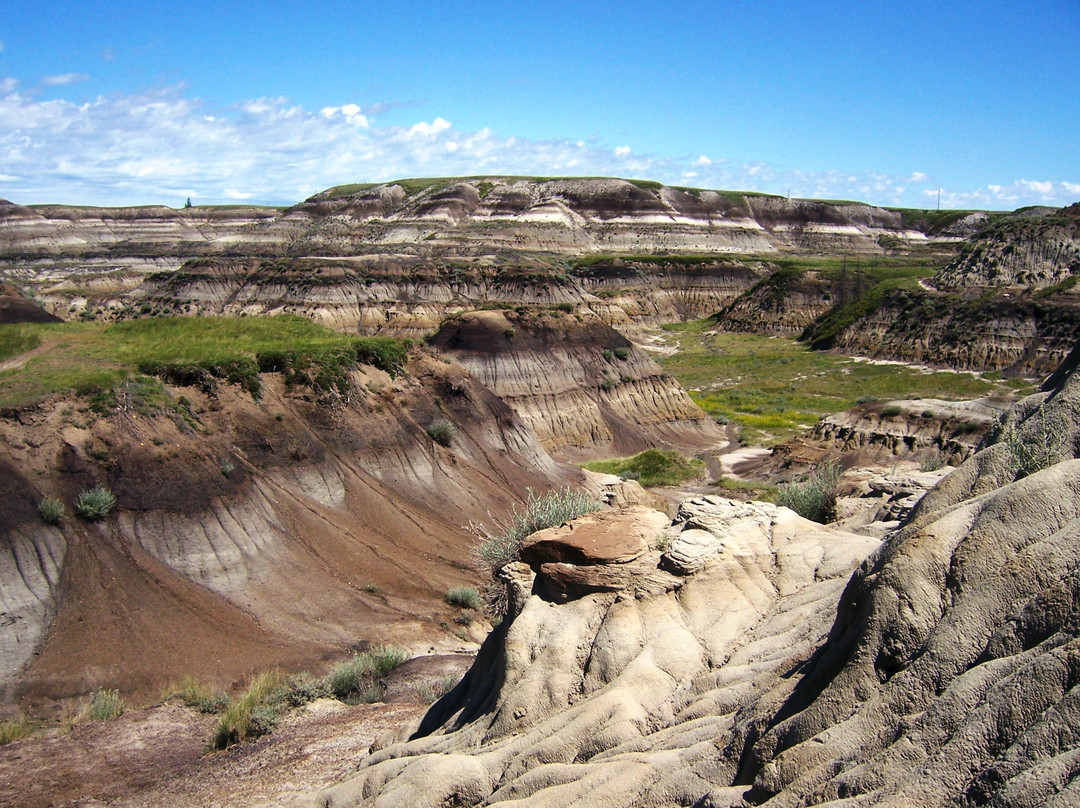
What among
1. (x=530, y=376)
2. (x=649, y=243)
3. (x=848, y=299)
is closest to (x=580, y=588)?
(x=530, y=376)

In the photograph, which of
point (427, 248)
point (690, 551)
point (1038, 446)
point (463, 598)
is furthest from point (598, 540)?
point (427, 248)

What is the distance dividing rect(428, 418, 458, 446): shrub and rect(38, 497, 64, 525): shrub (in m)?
12.2

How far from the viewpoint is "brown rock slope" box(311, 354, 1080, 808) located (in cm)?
468

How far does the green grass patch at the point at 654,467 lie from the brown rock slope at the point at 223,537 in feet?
34.4

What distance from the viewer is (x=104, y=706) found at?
13320mm

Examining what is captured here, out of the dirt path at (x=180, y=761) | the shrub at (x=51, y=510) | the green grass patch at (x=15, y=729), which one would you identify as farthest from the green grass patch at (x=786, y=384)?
the green grass patch at (x=15, y=729)

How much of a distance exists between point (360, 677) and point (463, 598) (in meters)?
5.59

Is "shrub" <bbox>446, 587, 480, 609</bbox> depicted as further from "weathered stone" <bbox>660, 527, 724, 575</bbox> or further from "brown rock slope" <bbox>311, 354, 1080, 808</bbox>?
"weathered stone" <bbox>660, 527, 724, 575</bbox>

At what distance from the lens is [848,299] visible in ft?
290

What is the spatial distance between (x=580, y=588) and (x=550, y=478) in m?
20.7

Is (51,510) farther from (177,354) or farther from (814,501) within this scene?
(814,501)

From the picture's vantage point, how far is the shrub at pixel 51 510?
16688 mm

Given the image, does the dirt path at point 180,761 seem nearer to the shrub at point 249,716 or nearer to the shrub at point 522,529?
the shrub at point 249,716

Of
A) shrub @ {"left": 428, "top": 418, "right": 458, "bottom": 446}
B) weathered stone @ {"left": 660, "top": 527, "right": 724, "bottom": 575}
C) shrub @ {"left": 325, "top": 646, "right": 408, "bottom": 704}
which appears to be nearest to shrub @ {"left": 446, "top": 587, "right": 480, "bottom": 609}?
shrub @ {"left": 325, "top": 646, "right": 408, "bottom": 704}
